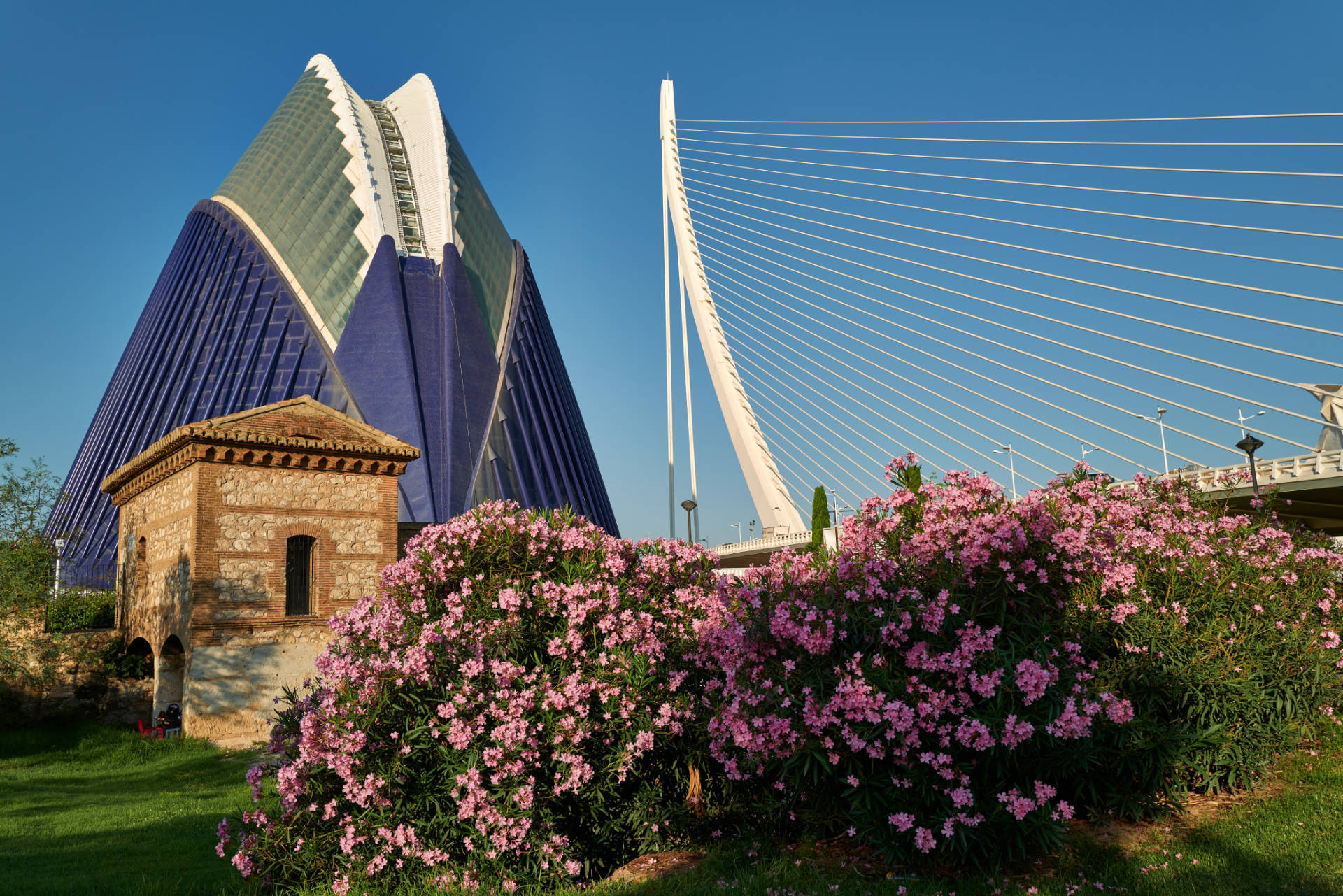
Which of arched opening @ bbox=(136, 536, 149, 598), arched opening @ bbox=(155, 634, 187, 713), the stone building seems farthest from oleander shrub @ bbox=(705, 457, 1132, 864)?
arched opening @ bbox=(136, 536, 149, 598)

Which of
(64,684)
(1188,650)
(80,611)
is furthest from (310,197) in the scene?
(1188,650)

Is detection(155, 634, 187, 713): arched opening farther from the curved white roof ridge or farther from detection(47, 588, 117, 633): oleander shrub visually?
the curved white roof ridge

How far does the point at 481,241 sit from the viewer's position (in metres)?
42.4

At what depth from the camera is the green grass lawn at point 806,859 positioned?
4.98 meters

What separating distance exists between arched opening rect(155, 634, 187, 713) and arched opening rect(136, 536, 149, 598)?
169cm

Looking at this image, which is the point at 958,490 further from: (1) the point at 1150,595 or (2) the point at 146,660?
(2) the point at 146,660

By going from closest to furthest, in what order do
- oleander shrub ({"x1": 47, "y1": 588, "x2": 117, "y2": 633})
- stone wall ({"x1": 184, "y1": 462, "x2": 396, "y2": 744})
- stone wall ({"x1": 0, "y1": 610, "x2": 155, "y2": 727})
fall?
1. stone wall ({"x1": 184, "y1": 462, "x2": 396, "y2": 744})
2. stone wall ({"x1": 0, "y1": 610, "x2": 155, "y2": 727})
3. oleander shrub ({"x1": 47, "y1": 588, "x2": 117, "y2": 633})

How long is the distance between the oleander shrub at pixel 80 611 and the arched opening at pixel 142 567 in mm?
2161

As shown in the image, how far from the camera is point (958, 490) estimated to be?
593cm

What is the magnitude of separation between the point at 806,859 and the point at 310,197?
40.3m

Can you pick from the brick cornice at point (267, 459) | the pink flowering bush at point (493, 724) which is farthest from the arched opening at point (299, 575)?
the pink flowering bush at point (493, 724)

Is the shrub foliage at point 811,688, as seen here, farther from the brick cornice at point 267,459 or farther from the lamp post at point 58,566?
the lamp post at point 58,566

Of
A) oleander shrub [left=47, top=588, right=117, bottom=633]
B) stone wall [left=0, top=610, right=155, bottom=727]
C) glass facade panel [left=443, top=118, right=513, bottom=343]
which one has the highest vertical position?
glass facade panel [left=443, top=118, right=513, bottom=343]

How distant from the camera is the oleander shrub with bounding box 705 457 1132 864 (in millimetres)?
4961
